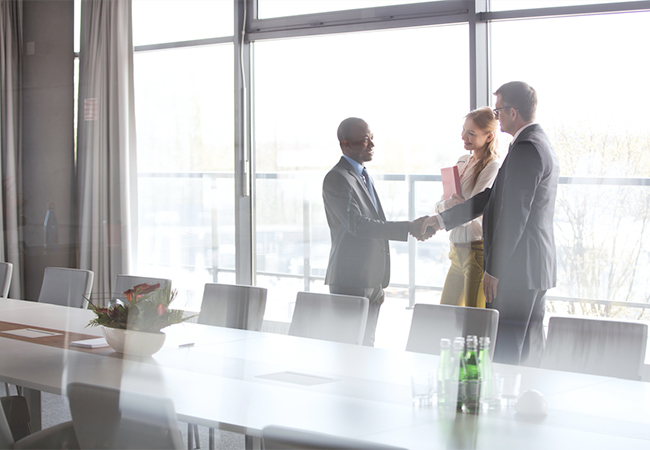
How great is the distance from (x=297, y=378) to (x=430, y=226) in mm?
1088

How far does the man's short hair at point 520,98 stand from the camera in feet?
6.50

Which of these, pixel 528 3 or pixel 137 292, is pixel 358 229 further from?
pixel 528 3

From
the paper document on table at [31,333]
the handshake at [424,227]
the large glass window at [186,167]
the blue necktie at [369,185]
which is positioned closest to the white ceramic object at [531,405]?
the handshake at [424,227]

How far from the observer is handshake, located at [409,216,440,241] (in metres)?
2.55

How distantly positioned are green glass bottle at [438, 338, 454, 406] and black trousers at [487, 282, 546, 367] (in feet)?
2.08

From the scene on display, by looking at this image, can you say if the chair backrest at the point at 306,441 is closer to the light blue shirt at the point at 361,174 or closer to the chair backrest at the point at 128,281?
the light blue shirt at the point at 361,174

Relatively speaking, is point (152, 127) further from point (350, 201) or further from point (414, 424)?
point (414, 424)

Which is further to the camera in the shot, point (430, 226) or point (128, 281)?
point (128, 281)

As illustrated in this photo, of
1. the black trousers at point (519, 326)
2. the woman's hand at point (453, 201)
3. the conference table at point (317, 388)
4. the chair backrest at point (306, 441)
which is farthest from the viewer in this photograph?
the woman's hand at point (453, 201)

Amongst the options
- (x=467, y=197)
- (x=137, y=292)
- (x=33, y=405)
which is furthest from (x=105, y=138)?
(x=467, y=197)

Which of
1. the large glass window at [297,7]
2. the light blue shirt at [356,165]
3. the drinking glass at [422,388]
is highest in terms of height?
the large glass window at [297,7]

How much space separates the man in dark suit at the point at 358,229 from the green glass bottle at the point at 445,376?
1.10 m

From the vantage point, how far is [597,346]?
1.99 m

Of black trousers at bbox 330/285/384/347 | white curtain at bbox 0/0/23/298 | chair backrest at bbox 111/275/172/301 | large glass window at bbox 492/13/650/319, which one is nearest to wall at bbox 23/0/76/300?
white curtain at bbox 0/0/23/298
